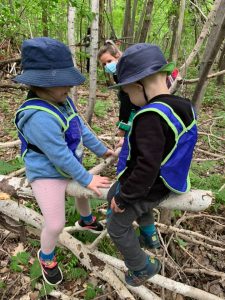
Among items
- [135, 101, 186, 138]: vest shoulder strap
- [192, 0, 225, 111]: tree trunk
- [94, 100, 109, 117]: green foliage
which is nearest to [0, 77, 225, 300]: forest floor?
[192, 0, 225, 111]: tree trunk

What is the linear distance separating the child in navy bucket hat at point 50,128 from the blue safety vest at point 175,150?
459 mm

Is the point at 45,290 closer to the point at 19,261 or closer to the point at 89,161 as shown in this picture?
the point at 19,261

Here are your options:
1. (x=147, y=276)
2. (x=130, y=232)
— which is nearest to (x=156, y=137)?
(x=130, y=232)

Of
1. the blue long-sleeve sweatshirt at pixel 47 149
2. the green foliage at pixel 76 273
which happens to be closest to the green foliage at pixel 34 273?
the green foliage at pixel 76 273

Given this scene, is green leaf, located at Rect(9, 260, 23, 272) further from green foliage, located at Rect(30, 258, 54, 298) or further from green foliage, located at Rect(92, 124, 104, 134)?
green foliage, located at Rect(92, 124, 104, 134)

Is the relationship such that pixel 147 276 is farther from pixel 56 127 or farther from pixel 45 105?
pixel 45 105

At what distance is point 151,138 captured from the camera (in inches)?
68.0

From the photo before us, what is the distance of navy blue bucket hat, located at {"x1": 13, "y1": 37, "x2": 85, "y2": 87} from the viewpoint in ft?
6.68

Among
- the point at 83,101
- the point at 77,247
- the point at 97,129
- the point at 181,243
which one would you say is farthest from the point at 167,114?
the point at 83,101

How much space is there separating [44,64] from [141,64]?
710 mm

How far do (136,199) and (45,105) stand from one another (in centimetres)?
94

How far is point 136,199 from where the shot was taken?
1.90 metres

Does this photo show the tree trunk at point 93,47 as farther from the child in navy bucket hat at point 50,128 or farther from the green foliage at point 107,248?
the child in navy bucket hat at point 50,128

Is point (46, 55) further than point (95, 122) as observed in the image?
No
